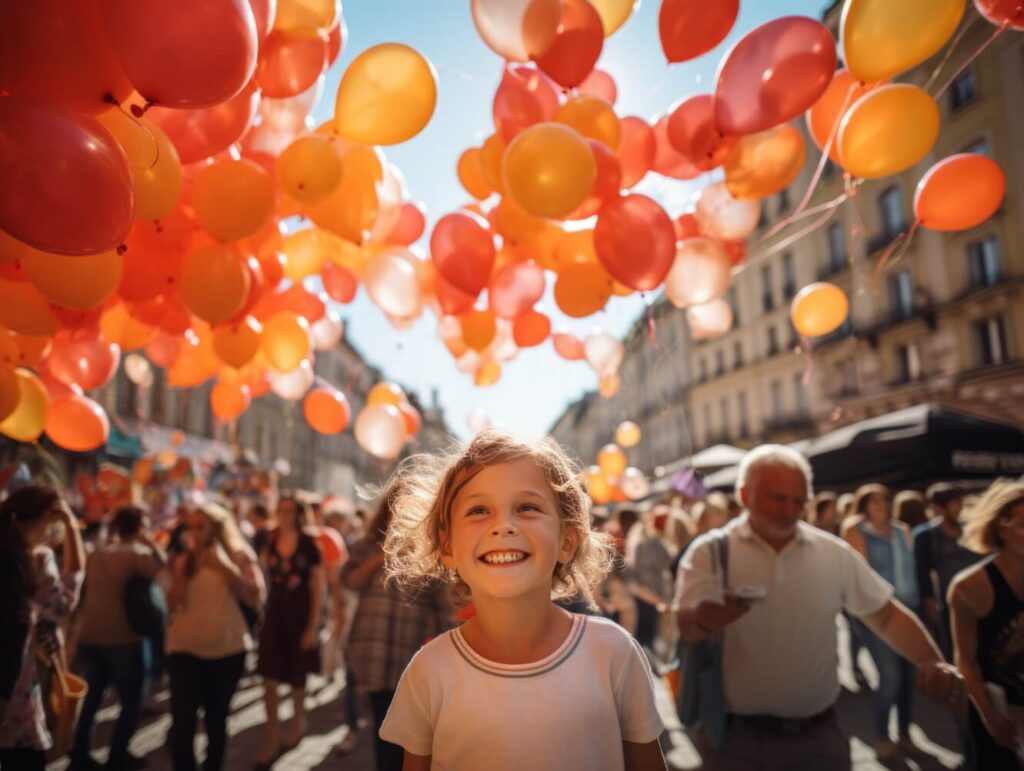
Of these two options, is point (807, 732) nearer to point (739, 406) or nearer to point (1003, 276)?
point (1003, 276)

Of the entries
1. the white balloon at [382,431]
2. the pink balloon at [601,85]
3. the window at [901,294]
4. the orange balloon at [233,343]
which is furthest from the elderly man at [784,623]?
the window at [901,294]

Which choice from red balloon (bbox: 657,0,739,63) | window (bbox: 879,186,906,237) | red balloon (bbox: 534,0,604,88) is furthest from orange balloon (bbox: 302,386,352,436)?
window (bbox: 879,186,906,237)

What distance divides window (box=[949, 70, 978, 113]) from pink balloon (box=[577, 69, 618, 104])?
16302 millimetres

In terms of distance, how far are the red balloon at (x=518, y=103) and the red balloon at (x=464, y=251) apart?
56 cm

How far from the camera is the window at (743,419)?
92.1 ft

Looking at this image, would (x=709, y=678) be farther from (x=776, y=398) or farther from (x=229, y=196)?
(x=776, y=398)

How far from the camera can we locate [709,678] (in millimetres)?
2467

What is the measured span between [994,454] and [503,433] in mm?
8079

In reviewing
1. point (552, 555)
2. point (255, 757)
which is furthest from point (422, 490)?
point (255, 757)

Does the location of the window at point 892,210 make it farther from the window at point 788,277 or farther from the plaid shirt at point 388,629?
the plaid shirt at point 388,629

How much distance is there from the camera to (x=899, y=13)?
2482 millimetres

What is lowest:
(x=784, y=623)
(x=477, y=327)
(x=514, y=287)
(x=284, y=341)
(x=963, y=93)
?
(x=784, y=623)

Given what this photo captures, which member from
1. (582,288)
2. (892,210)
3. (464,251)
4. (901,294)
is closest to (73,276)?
(464,251)

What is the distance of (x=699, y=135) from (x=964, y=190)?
131cm
